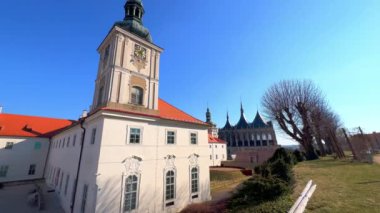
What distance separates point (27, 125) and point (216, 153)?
47876mm

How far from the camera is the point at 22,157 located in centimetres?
2641

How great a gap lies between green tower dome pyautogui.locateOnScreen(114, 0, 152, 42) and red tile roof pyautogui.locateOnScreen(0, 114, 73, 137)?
89.3ft

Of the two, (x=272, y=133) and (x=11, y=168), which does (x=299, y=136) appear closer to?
(x=11, y=168)

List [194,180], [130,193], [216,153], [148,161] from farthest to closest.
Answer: [216,153] < [194,180] < [148,161] < [130,193]

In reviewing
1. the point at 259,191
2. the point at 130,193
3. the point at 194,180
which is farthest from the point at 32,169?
the point at 259,191

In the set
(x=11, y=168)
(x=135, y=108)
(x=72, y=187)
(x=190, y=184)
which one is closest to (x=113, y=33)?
(x=135, y=108)

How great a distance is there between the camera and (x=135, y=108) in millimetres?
13125

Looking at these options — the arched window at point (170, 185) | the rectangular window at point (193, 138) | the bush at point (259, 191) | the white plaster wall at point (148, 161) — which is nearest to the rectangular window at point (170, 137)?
the white plaster wall at point (148, 161)

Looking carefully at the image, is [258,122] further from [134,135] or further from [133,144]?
[133,144]

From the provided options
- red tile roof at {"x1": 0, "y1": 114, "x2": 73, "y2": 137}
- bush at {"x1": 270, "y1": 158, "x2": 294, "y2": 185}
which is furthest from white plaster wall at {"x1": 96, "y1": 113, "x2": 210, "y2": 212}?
red tile roof at {"x1": 0, "y1": 114, "x2": 73, "y2": 137}

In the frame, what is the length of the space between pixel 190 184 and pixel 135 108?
26.5ft

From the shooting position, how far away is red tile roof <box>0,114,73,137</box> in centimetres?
2720

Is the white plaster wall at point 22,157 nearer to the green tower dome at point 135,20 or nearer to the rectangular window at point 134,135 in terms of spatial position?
the rectangular window at point 134,135

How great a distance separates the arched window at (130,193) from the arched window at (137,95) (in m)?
5.57
